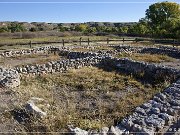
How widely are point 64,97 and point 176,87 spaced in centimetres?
417

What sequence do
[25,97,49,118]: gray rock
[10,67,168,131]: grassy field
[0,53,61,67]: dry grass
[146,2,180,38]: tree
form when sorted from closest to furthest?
[10,67,168,131]: grassy field, [25,97,49,118]: gray rock, [0,53,61,67]: dry grass, [146,2,180,38]: tree

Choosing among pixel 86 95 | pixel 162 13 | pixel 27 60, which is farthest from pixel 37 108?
pixel 162 13

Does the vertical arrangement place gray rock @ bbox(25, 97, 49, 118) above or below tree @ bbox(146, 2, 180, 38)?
below

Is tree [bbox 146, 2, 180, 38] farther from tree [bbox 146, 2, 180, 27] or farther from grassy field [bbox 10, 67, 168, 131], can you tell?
grassy field [bbox 10, 67, 168, 131]

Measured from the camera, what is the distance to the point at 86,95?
12758 millimetres

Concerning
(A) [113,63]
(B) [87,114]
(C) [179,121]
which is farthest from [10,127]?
(A) [113,63]

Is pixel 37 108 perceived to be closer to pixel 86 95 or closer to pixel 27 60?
pixel 86 95

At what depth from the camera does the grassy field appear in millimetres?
9203

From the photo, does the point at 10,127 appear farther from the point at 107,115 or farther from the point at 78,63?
the point at 78,63

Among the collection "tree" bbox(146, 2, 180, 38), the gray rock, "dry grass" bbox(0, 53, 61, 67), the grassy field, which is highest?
"tree" bbox(146, 2, 180, 38)

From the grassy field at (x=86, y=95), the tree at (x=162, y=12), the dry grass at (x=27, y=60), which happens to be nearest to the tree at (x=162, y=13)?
the tree at (x=162, y=12)

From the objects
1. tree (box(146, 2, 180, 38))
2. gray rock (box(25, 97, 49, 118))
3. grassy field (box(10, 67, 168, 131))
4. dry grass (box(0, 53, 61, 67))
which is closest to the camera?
grassy field (box(10, 67, 168, 131))

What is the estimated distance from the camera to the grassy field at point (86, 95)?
9.20 meters

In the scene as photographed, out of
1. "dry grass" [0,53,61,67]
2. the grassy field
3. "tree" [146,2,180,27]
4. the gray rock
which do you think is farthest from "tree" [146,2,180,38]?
the gray rock
